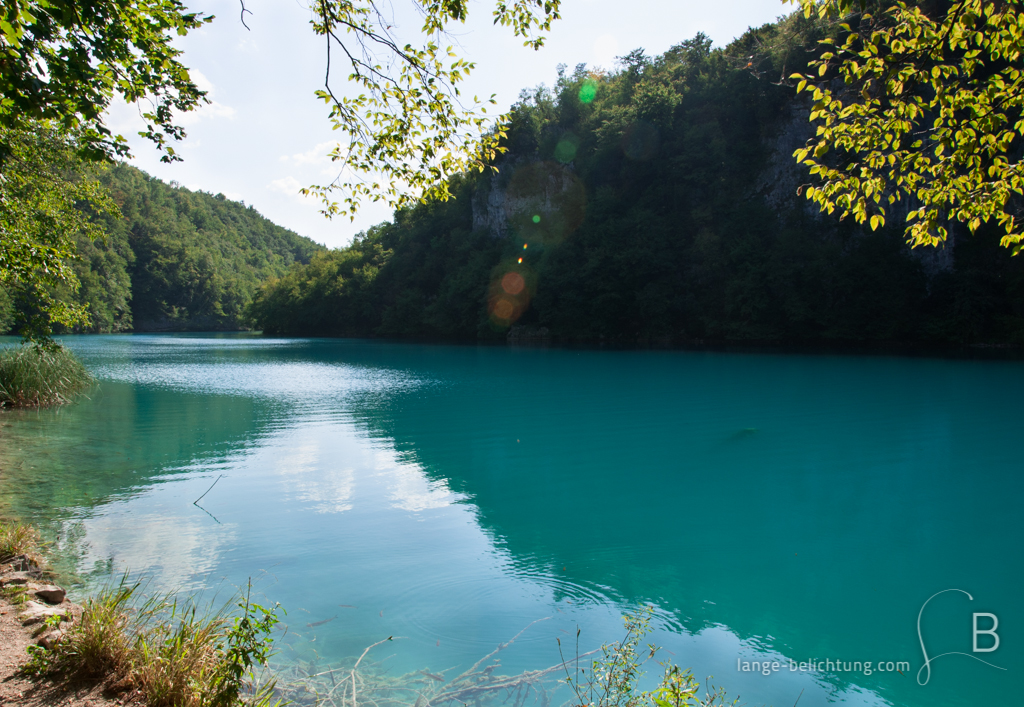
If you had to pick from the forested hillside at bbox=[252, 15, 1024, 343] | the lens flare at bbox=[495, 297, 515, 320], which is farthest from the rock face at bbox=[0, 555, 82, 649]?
the lens flare at bbox=[495, 297, 515, 320]

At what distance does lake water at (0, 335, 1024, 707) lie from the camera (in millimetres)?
4727

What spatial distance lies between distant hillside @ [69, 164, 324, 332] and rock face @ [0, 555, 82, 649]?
8922 cm

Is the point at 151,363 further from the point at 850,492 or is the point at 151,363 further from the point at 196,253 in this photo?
the point at 196,253

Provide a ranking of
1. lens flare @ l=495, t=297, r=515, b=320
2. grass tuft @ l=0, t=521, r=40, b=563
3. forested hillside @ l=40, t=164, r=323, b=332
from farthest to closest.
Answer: forested hillside @ l=40, t=164, r=323, b=332 < lens flare @ l=495, t=297, r=515, b=320 < grass tuft @ l=0, t=521, r=40, b=563

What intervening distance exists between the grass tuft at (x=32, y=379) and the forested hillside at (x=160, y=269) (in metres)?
74.5

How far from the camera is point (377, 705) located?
378 cm

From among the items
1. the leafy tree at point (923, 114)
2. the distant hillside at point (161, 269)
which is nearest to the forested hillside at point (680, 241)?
the leafy tree at point (923, 114)

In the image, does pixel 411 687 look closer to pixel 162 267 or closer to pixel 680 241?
pixel 680 241

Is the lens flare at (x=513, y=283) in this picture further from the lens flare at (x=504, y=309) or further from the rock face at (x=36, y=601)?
the rock face at (x=36, y=601)

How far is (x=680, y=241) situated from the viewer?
45000mm

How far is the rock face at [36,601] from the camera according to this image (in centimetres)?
350

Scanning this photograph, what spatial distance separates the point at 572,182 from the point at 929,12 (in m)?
27.4

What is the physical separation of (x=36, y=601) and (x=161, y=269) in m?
120

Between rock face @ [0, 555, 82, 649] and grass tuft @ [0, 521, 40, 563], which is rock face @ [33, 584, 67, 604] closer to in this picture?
rock face @ [0, 555, 82, 649]
